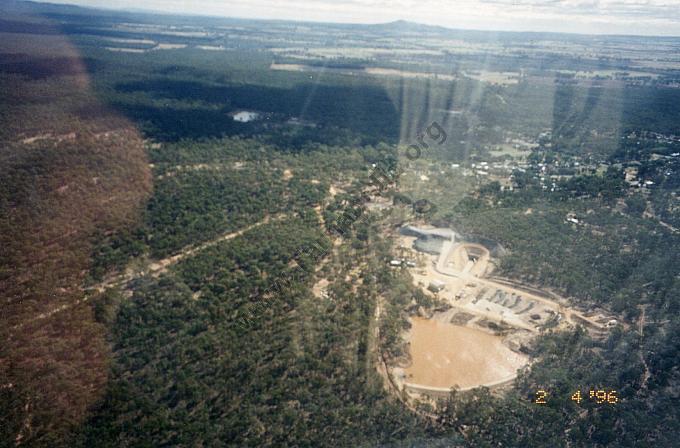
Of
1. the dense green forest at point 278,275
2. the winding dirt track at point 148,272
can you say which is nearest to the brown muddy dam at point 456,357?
the dense green forest at point 278,275

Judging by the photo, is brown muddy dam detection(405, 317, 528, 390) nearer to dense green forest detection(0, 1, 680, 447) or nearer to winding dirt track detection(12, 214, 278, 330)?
dense green forest detection(0, 1, 680, 447)

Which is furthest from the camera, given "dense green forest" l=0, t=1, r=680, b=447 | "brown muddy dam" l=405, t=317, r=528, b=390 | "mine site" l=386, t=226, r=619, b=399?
"mine site" l=386, t=226, r=619, b=399

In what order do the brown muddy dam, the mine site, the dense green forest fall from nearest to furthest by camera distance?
the dense green forest < the brown muddy dam < the mine site

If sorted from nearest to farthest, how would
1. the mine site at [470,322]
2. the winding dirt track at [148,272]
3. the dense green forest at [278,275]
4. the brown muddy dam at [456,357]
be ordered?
the dense green forest at [278,275] → the brown muddy dam at [456,357] → the mine site at [470,322] → the winding dirt track at [148,272]

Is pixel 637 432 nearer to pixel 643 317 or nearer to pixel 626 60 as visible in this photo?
pixel 643 317

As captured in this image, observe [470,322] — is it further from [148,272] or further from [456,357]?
[148,272]

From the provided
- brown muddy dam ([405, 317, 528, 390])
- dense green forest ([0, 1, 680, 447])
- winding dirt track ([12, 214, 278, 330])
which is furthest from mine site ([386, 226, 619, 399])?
winding dirt track ([12, 214, 278, 330])

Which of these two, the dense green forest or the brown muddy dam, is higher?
the dense green forest

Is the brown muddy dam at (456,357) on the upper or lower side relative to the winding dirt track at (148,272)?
lower

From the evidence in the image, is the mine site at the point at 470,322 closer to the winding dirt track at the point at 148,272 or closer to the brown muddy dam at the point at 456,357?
the brown muddy dam at the point at 456,357
